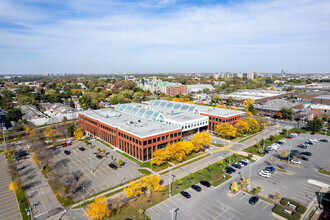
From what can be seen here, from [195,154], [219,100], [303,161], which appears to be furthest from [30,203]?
[219,100]

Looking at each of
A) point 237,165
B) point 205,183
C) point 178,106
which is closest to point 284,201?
point 205,183

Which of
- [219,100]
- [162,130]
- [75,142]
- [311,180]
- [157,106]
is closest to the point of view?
[311,180]

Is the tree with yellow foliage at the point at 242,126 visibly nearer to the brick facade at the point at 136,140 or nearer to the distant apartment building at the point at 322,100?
the brick facade at the point at 136,140

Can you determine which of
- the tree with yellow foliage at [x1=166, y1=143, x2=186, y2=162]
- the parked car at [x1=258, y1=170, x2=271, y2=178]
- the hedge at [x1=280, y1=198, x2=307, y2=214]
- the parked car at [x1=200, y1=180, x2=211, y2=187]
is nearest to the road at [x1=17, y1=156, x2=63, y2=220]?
the tree with yellow foliage at [x1=166, y1=143, x2=186, y2=162]

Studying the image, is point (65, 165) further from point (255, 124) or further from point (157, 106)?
point (255, 124)

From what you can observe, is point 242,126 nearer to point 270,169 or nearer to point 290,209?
point 270,169

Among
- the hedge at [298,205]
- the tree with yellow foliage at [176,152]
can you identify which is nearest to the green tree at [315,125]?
the hedge at [298,205]

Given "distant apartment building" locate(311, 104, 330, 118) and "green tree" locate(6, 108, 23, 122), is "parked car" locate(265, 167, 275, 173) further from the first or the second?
"green tree" locate(6, 108, 23, 122)
